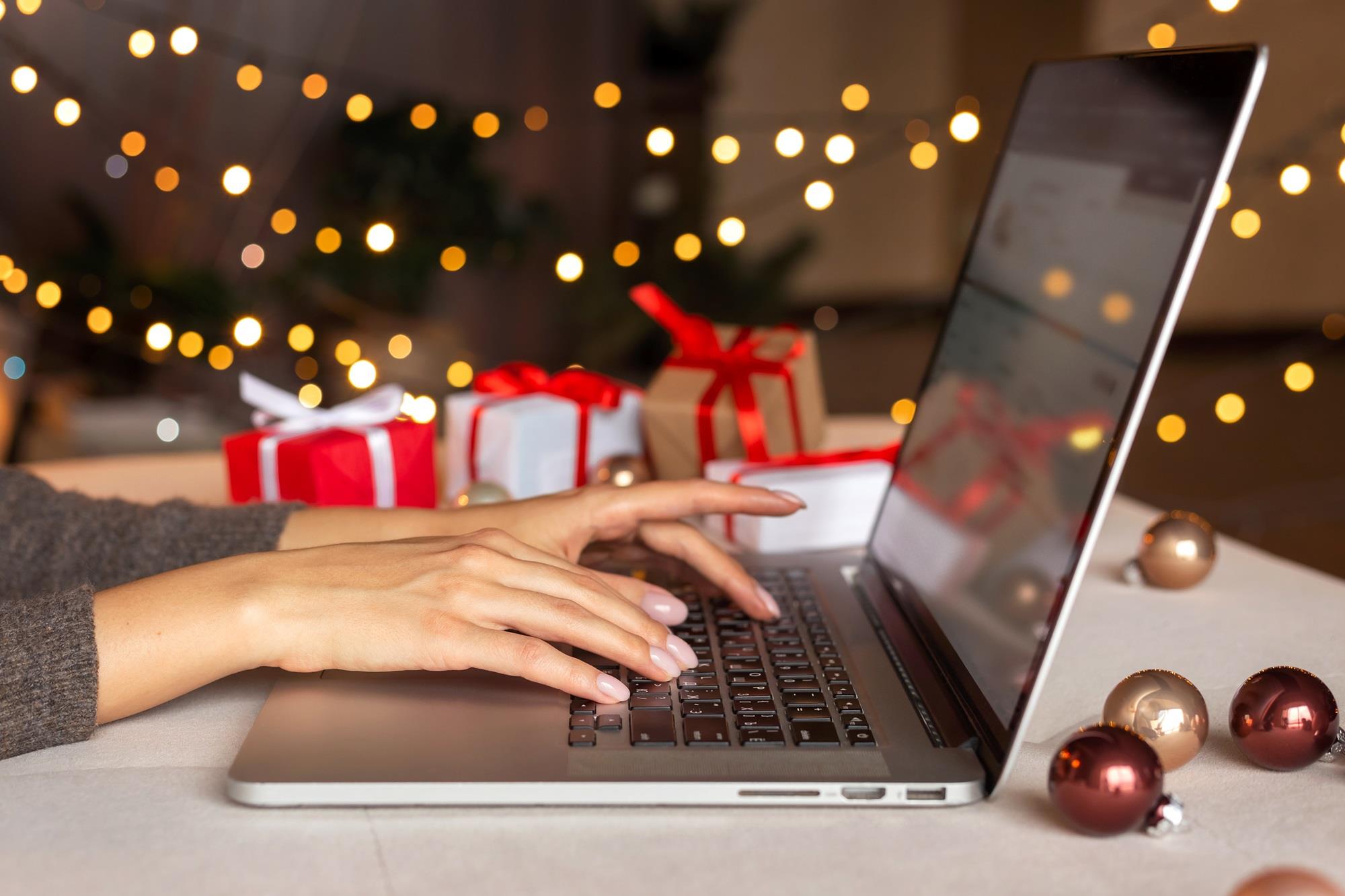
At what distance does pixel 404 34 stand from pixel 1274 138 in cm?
243

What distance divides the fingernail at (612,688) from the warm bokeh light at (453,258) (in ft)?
7.34

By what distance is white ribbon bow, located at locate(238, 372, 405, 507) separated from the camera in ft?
3.06

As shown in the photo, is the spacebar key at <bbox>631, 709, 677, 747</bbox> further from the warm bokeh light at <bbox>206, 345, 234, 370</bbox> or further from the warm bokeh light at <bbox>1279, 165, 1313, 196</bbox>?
the warm bokeh light at <bbox>206, 345, 234, 370</bbox>

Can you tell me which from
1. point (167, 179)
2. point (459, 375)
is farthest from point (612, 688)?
point (167, 179)

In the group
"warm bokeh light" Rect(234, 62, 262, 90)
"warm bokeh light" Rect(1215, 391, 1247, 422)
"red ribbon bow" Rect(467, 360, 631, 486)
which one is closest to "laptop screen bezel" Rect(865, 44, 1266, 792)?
"red ribbon bow" Rect(467, 360, 631, 486)

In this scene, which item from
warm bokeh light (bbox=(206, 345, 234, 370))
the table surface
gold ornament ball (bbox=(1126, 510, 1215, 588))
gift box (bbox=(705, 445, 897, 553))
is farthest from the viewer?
warm bokeh light (bbox=(206, 345, 234, 370))

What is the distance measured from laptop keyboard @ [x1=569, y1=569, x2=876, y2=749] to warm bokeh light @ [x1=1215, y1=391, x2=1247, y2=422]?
10.5 feet

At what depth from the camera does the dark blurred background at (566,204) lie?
264cm

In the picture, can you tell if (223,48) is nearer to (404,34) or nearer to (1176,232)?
(404,34)

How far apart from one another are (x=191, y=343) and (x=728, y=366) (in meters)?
1.71

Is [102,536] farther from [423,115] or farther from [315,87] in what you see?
[315,87]

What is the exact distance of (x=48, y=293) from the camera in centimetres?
247

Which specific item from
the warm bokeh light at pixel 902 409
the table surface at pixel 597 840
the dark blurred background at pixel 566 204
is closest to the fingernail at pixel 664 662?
the table surface at pixel 597 840

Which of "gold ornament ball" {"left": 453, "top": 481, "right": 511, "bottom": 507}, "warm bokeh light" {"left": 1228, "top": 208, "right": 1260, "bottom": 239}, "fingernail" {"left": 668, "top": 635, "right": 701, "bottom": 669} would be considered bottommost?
"fingernail" {"left": 668, "top": 635, "right": 701, "bottom": 669}
